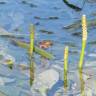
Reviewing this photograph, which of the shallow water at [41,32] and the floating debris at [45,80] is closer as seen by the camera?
the floating debris at [45,80]

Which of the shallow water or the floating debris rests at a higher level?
the shallow water

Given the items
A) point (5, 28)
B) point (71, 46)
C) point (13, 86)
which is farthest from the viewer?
point (5, 28)

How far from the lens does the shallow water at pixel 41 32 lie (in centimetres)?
365

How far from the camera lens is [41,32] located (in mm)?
4625

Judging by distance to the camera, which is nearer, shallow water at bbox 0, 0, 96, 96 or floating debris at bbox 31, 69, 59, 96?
floating debris at bbox 31, 69, 59, 96

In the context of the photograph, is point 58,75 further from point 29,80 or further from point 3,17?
point 3,17

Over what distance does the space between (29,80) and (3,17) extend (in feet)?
5.45

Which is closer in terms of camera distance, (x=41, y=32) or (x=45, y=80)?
(x=45, y=80)

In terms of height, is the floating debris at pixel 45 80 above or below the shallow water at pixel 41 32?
below

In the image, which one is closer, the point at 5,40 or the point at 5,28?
the point at 5,40

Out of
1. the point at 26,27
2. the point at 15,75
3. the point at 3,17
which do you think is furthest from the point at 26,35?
the point at 15,75

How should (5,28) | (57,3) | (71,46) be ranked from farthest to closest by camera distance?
(57,3)
(5,28)
(71,46)

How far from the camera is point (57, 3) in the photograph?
213 inches

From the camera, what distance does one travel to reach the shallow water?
3.65m
